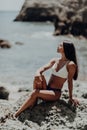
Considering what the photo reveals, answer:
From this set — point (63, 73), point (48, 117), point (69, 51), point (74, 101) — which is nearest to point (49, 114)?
point (48, 117)

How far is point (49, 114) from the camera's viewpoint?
6.18 metres

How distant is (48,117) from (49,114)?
6cm

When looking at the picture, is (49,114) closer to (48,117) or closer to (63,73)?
(48,117)

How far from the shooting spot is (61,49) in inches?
257

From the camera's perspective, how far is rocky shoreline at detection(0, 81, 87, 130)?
596 cm

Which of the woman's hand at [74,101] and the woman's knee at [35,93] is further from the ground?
the woman's knee at [35,93]

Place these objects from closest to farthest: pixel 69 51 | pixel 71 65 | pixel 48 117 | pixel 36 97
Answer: pixel 48 117 → pixel 36 97 → pixel 71 65 → pixel 69 51

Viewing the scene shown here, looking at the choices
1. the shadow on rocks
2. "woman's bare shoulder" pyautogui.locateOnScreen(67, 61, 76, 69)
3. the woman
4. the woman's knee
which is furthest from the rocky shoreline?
"woman's bare shoulder" pyautogui.locateOnScreen(67, 61, 76, 69)

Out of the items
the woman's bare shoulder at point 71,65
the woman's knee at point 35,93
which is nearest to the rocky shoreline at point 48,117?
the woman's knee at point 35,93

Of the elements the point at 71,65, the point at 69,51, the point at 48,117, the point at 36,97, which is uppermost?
the point at 69,51

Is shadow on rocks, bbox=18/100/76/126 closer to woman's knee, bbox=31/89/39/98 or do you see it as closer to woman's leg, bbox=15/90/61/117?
woman's leg, bbox=15/90/61/117

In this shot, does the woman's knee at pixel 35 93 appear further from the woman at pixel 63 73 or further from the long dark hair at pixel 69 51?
the long dark hair at pixel 69 51

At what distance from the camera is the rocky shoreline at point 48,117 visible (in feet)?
19.6

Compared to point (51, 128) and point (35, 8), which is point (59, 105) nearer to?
point (51, 128)
